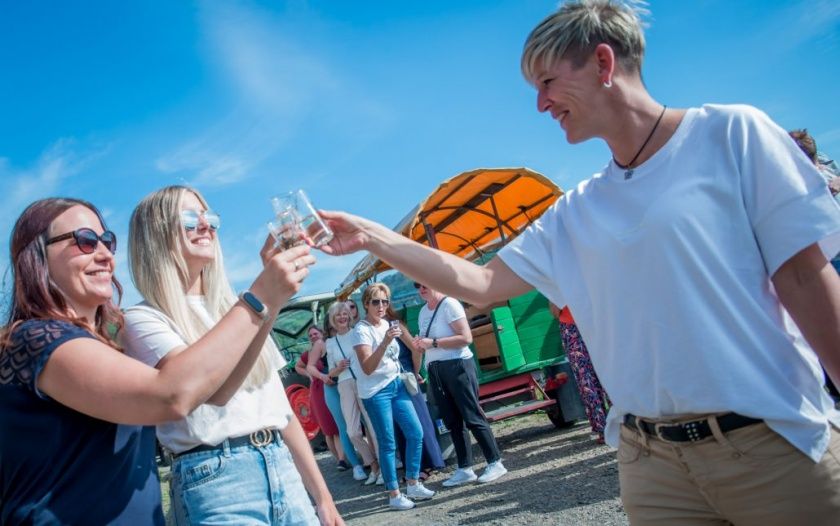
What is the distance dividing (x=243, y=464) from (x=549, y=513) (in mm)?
3446

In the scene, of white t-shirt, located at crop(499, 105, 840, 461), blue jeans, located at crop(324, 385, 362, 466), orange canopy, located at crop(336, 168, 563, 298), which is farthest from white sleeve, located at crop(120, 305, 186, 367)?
orange canopy, located at crop(336, 168, 563, 298)

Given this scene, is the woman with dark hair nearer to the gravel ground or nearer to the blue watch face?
the blue watch face

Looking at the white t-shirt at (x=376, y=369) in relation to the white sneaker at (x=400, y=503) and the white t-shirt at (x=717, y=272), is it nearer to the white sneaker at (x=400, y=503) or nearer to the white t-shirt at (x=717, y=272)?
the white sneaker at (x=400, y=503)

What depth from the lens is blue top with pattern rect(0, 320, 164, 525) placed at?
5.14 feet

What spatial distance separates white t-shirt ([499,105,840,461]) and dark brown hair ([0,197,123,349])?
156 cm

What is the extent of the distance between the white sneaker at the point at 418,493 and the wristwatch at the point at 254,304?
16.6 feet

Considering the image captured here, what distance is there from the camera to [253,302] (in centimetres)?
176

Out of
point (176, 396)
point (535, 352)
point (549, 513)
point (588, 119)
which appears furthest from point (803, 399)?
point (535, 352)

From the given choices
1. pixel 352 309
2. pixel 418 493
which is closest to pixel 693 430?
pixel 418 493

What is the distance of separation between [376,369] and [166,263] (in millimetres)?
4418

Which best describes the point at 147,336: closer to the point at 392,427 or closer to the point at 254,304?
the point at 254,304

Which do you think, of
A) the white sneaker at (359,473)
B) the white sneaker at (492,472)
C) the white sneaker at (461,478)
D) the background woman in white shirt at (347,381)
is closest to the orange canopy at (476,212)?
the background woman in white shirt at (347,381)

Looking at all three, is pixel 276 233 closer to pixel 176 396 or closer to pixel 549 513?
pixel 176 396

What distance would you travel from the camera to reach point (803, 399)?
1558 millimetres
